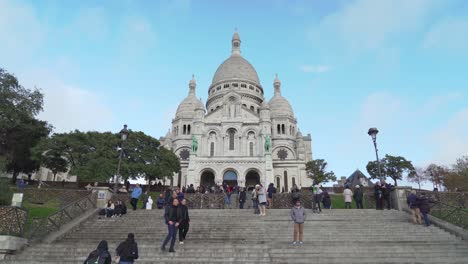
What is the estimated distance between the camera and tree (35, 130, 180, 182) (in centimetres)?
3028

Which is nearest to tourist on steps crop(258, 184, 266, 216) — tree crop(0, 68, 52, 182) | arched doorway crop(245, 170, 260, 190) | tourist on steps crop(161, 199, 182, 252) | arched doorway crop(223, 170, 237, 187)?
tourist on steps crop(161, 199, 182, 252)

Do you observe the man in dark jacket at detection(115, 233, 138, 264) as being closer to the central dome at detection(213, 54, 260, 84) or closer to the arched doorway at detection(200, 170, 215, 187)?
the arched doorway at detection(200, 170, 215, 187)

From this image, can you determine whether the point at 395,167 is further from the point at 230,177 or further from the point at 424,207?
the point at 424,207

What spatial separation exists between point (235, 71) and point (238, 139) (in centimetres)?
2233

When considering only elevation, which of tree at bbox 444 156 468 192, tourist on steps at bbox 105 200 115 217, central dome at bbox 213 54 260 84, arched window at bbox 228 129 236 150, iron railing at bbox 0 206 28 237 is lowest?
iron railing at bbox 0 206 28 237

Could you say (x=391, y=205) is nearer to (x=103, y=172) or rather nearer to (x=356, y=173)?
(x=103, y=172)

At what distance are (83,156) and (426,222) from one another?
28676 mm

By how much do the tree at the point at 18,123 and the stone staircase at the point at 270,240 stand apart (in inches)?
862

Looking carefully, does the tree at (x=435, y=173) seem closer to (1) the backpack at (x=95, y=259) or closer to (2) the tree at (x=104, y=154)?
(2) the tree at (x=104, y=154)

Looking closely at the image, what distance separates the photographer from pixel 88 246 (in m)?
10.5

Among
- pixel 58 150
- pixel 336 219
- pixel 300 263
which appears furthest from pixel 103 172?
pixel 300 263

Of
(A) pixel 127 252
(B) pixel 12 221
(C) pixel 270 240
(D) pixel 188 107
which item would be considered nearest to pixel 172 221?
(A) pixel 127 252

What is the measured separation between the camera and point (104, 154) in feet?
105

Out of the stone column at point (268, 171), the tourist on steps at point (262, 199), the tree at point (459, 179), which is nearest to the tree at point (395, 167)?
the tree at point (459, 179)
